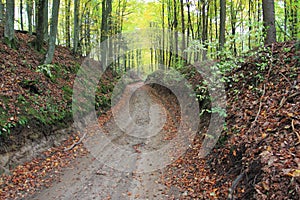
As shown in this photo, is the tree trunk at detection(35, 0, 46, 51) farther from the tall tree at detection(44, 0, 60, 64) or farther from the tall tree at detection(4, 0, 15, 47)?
the tall tree at detection(4, 0, 15, 47)

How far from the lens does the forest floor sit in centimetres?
393

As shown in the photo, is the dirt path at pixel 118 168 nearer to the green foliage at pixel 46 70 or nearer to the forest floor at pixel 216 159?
the forest floor at pixel 216 159

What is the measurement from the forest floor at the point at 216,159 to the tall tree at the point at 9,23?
2089 mm

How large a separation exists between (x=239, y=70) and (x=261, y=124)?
3295 millimetres

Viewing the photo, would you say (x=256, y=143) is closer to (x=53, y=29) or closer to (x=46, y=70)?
(x=46, y=70)

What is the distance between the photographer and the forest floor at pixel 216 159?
393cm

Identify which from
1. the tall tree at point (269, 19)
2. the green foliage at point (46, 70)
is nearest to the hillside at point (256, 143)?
the tall tree at point (269, 19)

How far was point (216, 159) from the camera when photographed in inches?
217

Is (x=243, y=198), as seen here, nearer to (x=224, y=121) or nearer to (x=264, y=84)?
(x=224, y=121)

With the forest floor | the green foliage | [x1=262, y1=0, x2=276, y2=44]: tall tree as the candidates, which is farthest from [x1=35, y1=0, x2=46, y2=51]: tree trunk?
[x1=262, y1=0, x2=276, y2=44]: tall tree

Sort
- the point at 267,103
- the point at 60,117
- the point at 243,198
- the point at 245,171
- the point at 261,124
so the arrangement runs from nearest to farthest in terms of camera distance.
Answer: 1. the point at 243,198
2. the point at 245,171
3. the point at 261,124
4. the point at 267,103
5. the point at 60,117

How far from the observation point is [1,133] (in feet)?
19.2

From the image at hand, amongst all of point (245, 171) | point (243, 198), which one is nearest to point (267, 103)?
point (245, 171)

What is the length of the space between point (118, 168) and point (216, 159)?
270 cm
